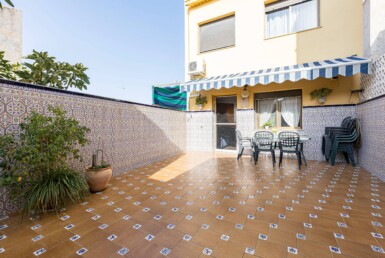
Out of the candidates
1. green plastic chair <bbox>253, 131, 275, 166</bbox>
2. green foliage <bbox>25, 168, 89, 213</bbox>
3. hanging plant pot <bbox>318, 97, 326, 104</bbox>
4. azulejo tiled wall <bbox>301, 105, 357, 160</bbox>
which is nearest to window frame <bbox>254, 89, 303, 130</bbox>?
azulejo tiled wall <bbox>301, 105, 357, 160</bbox>

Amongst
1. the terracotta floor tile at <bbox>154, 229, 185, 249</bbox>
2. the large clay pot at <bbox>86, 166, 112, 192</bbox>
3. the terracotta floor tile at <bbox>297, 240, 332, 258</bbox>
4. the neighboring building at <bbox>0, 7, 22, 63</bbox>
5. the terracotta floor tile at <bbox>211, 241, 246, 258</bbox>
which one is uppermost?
the neighboring building at <bbox>0, 7, 22, 63</bbox>

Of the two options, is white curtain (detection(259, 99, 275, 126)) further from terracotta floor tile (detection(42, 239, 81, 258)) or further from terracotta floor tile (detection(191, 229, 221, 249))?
terracotta floor tile (detection(42, 239, 81, 258))

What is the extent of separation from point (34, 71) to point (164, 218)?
4304 mm

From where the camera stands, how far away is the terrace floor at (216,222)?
1.97m

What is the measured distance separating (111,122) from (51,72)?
174cm

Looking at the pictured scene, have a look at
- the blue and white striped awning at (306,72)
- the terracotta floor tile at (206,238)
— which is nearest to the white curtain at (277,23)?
the blue and white striped awning at (306,72)

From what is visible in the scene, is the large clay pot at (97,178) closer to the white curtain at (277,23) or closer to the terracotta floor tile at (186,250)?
the terracotta floor tile at (186,250)

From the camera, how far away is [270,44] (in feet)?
23.5

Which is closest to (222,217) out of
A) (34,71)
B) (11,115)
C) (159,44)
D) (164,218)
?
(164,218)

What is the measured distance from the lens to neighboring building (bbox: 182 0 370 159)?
19.4 feet

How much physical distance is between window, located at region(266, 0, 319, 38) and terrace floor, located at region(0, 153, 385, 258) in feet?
19.7

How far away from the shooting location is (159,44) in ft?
37.0

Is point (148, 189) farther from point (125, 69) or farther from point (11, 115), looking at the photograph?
point (125, 69)

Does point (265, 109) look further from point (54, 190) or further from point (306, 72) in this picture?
point (54, 190)
